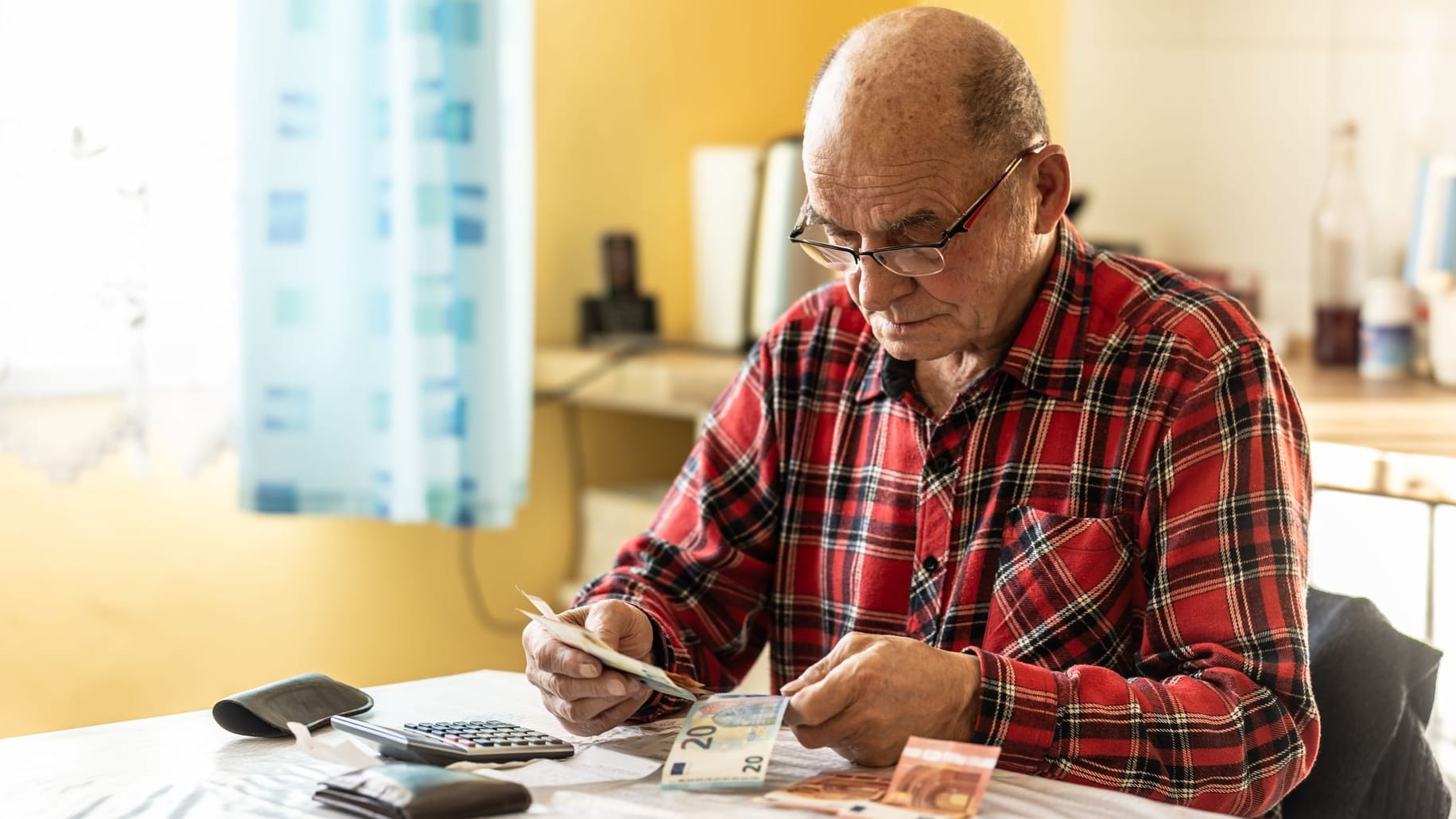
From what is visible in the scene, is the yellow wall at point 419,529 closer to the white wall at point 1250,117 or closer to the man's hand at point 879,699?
the white wall at point 1250,117

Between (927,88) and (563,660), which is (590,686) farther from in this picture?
(927,88)

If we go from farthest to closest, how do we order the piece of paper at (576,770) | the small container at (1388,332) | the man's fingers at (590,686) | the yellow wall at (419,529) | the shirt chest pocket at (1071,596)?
the small container at (1388,332), the yellow wall at (419,529), the shirt chest pocket at (1071,596), the man's fingers at (590,686), the piece of paper at (576,770)

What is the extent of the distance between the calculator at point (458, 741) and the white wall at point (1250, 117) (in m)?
1.78

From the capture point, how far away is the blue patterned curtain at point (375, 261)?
2.20 metres

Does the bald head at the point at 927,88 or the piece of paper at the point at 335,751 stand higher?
the bald head at the point at 927,88

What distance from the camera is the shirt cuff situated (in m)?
1.12

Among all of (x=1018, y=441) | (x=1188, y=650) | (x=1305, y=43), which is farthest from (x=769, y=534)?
(x=1305, y=43)

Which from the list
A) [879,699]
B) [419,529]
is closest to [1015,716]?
[879,699]

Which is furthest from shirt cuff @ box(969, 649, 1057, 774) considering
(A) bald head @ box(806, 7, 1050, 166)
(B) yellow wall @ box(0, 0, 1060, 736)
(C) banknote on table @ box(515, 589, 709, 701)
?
(B) yellow wall @ box(0, 0, 1060, 736)

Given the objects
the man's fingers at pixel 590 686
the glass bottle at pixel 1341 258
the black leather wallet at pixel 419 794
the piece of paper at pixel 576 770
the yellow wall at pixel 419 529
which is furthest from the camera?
Answer: the glass bottle at pixel 1341 258

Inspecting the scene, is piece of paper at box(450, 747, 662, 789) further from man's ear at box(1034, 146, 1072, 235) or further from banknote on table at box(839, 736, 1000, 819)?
man's ear at box(1034, 146, 1072, 235)

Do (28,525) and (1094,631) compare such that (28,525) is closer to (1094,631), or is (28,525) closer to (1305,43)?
(1094,631)

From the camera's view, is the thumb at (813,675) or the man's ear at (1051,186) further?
the man's ear at (1051,186)

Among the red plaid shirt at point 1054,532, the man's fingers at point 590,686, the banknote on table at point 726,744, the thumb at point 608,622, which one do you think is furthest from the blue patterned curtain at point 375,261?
the banknote on table at point 726,744
